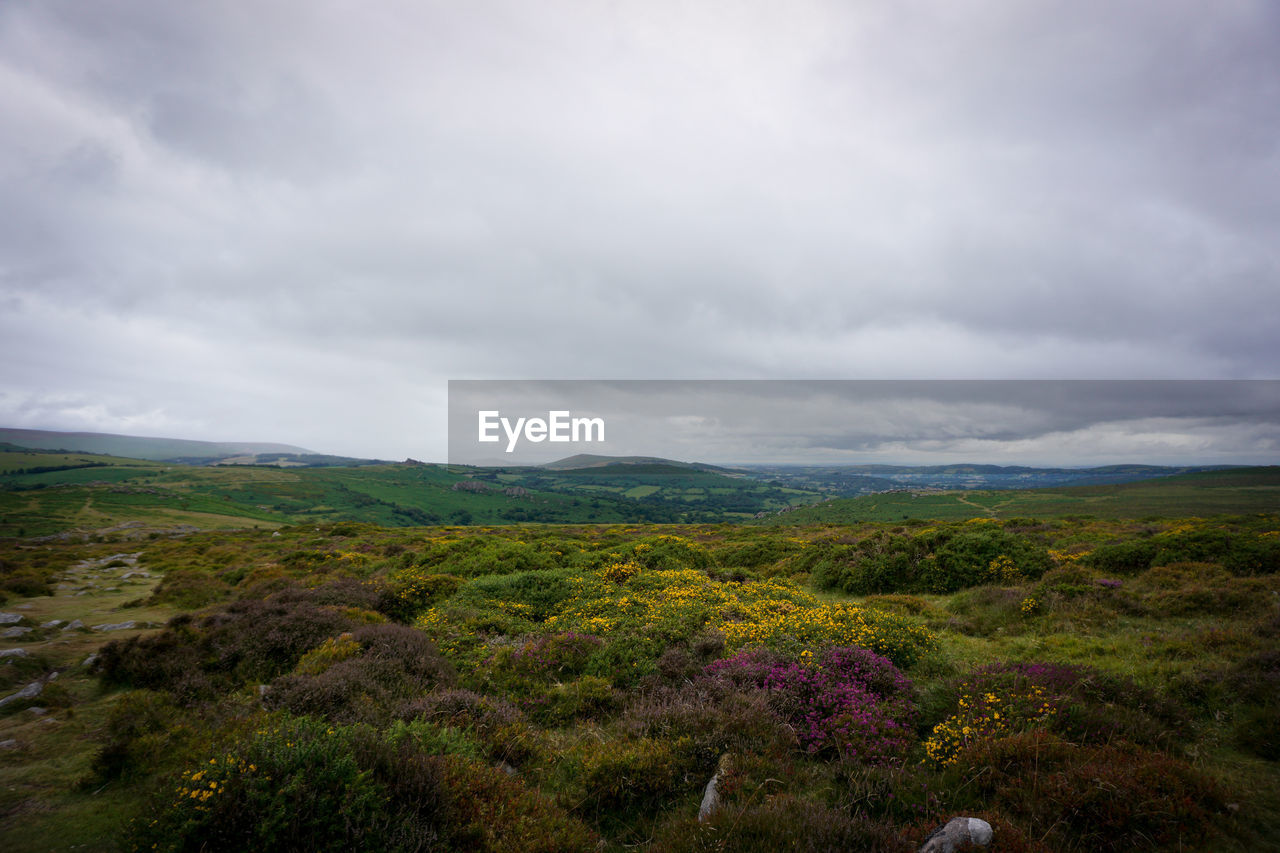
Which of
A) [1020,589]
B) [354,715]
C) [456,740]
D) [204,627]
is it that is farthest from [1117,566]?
[204,627]

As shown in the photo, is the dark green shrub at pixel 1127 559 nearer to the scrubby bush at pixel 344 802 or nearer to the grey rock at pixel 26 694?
the scrubby bush at pixel 344 802

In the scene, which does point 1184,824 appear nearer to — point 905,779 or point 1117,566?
point 905,779

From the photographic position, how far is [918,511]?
77250mm

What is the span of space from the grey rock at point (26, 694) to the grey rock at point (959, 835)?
43.7 feet

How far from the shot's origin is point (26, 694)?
7.54m

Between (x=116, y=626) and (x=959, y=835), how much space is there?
1914 centimetres

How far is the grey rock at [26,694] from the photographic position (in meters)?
7.39

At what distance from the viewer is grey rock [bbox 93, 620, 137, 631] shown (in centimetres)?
1201

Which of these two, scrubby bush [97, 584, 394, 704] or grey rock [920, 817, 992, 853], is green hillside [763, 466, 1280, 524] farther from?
grey rock [920, 817, 992, 853]

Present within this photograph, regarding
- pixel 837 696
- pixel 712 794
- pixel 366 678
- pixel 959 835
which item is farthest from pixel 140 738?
pixel 837 696

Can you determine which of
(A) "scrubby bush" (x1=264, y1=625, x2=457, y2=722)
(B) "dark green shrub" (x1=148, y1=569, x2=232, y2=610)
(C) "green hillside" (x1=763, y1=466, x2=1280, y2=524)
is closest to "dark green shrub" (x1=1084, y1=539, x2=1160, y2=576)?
(A) "scrubby bush" (x1=264, y1=625, x2=457, y2=722)

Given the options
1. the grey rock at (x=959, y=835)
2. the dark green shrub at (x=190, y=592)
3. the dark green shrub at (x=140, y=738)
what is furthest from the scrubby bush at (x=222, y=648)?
the grey rock at (x=959, y=835)

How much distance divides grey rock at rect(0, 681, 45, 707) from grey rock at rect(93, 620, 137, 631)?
5345 millimetres

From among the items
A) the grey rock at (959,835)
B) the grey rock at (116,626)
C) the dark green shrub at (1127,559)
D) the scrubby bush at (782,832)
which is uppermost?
the grey rock at (959,835)
